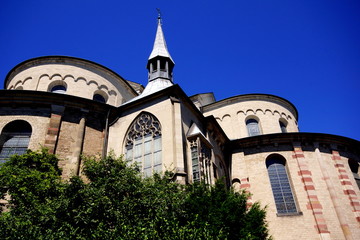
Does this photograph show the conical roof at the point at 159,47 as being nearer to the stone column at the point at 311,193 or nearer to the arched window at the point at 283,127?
the arched window at the point at 283,127

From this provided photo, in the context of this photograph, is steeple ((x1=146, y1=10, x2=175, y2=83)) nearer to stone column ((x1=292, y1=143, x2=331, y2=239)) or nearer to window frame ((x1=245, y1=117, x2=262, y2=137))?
window frame ((x1=245, y1=117, x2=262, y2=137))

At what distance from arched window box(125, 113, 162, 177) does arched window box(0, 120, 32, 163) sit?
18.7 ft

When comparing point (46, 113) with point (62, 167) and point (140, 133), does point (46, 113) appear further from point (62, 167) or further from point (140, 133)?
point (140, 133)

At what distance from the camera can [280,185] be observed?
20.1 m

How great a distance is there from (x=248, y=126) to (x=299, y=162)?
671 cm

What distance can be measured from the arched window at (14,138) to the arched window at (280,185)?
16.2 m

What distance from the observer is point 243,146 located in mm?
22031

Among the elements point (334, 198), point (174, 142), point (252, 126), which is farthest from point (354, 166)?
point (174, 142)

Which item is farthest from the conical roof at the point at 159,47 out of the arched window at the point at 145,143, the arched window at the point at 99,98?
the arched window at the point at 145,143

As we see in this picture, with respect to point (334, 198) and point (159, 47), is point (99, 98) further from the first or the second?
point (334, 198)

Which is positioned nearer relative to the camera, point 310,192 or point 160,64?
point 310,192

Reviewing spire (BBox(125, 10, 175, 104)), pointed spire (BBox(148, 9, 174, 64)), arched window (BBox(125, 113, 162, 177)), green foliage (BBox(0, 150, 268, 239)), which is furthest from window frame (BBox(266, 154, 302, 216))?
pointed spire (BBox(148, 9, 174, 64))

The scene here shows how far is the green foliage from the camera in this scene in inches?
340

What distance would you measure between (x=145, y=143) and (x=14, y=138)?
7511 mm
